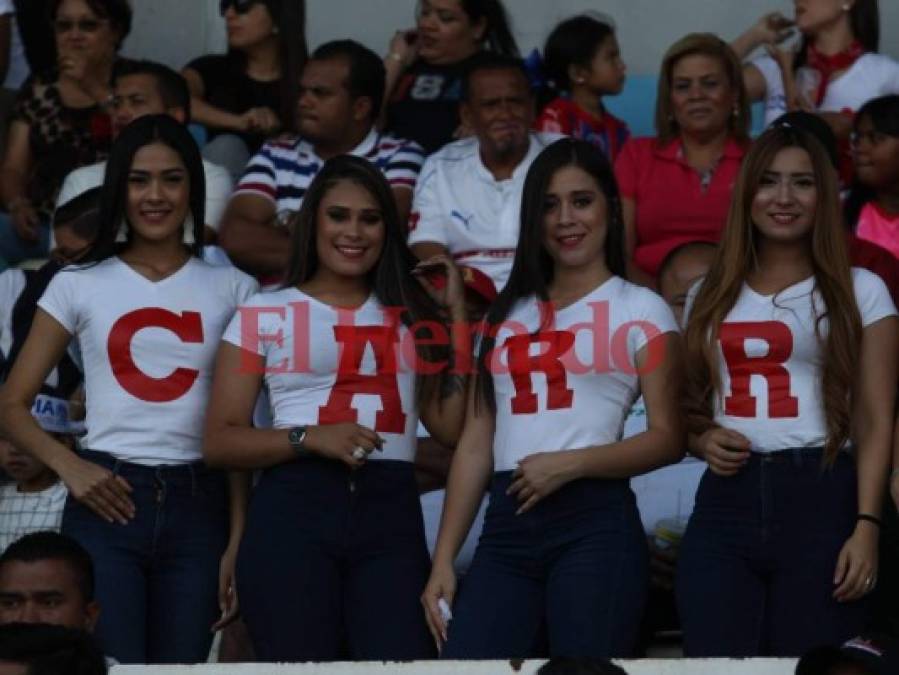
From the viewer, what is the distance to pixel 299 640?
5.46 metres

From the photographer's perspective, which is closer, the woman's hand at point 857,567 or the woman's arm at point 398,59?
the woman's hand at point 857,567

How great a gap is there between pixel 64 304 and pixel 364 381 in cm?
81

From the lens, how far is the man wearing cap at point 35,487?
258 inches

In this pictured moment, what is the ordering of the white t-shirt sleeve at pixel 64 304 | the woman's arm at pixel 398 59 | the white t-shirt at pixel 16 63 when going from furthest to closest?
the white t-shirt at pixel 16 63
the woman's arm at pixel 398 59
the white t-shirt sleeve at pixel 64 304

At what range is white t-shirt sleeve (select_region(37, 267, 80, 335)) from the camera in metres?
5.92

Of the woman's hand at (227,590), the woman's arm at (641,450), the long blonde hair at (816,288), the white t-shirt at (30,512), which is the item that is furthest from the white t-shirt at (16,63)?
the woman's arm at (641,450)

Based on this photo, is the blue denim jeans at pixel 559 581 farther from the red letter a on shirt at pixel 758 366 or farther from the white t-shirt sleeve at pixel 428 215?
the white t-shirt sleeve at pixel 428 215

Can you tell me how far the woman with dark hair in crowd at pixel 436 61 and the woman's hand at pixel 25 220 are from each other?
131cm

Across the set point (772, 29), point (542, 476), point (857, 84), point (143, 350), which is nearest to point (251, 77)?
point (772, 29)

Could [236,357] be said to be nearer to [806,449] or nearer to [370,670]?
[370,670]

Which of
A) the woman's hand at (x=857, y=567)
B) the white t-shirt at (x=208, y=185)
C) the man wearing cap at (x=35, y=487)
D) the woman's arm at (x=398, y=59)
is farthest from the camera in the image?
the woman's arm at (x=398, y=59)

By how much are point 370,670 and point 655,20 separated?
502 centimetres

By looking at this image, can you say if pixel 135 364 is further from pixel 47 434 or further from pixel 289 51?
pixel 289 51

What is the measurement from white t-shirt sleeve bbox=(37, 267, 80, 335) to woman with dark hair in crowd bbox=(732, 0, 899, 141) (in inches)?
125
